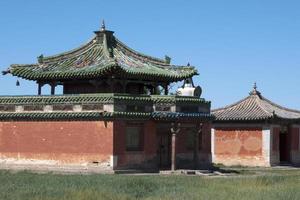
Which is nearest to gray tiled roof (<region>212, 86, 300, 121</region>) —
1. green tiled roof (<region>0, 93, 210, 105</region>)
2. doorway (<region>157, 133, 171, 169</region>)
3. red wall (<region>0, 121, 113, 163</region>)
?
green tiled roof (<region>0, 93, 210, 105</region>)

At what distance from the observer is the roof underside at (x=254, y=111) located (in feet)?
153

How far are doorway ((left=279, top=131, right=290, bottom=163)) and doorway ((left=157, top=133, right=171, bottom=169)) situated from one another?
14290mm

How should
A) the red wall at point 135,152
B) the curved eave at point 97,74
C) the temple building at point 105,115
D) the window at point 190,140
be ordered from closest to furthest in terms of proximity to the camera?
the red wall at point 135,152, the temple building at point 105,115, the curved eave at point 97,74, the window at point 190,140

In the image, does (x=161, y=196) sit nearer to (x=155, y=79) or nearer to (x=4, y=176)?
(x=4, y=176)

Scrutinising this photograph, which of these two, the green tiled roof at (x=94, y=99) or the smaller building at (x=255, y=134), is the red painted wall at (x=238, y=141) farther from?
the green tiled roof at (x=94, y=99)

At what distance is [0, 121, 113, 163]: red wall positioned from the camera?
34.1 m

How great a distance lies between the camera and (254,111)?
47750mm

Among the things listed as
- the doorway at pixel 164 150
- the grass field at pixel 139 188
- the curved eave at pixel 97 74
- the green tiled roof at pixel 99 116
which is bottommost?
the grass field at pixel 139 188

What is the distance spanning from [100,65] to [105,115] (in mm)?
3455

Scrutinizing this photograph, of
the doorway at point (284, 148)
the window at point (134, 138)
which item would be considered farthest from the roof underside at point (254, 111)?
the window at point (134, 138)

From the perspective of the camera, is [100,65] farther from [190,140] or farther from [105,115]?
[190,140]

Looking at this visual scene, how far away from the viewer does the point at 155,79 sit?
38656 millimetres

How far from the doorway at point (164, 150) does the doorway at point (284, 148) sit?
14.3 m

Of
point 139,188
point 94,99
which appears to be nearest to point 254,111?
point 94,99
